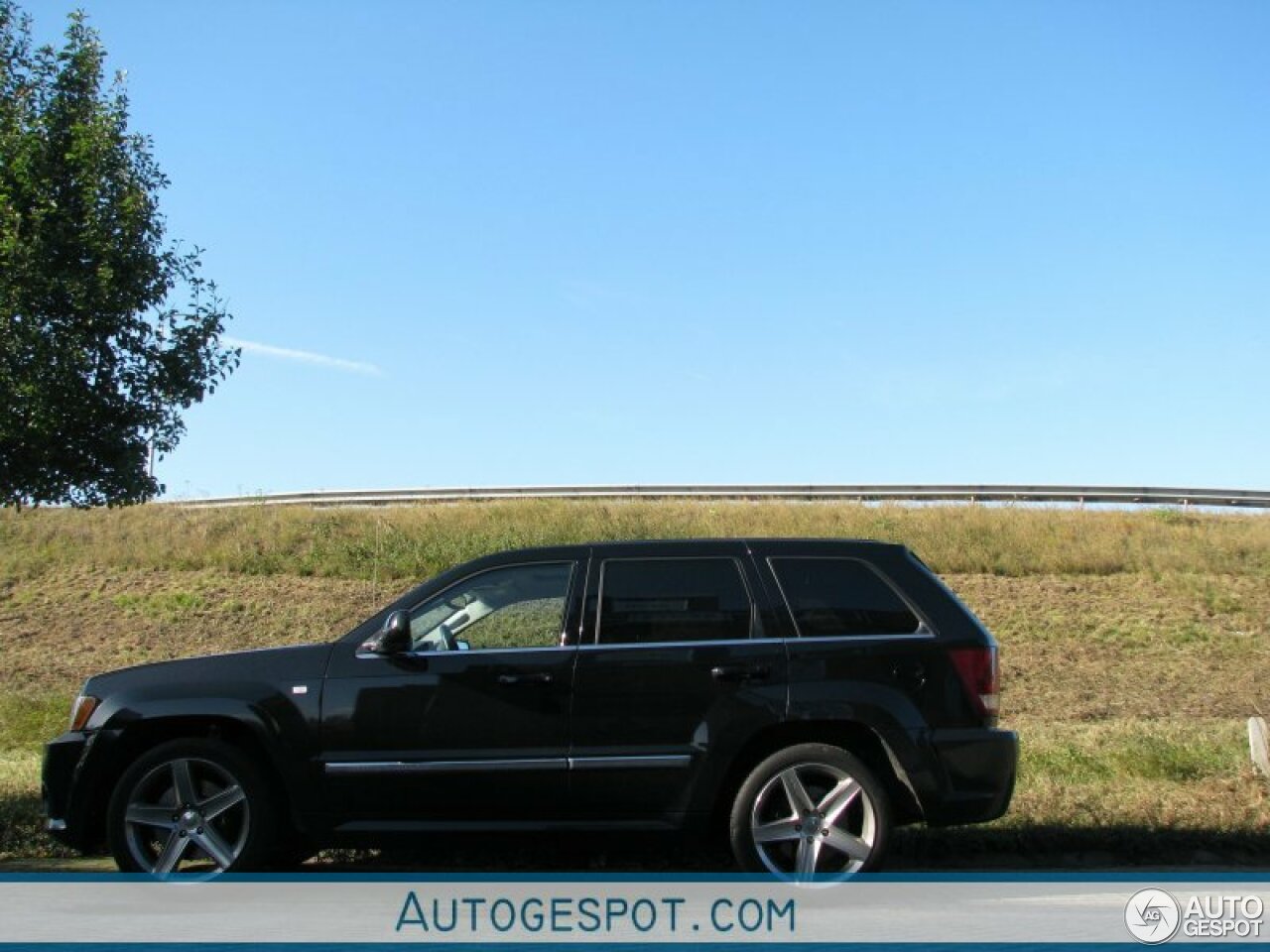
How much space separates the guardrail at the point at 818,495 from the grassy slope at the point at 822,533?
230cm

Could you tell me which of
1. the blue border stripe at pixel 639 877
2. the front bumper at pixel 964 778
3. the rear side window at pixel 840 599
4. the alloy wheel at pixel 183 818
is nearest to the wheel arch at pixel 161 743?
the alloy wheel at pixel 183 818

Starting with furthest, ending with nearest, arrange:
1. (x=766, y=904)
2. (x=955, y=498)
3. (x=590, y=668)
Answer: (x=955, y=498)
(x=590, y=668)
(x=766, y=904)

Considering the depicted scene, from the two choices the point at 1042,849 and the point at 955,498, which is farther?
the point at 955,498

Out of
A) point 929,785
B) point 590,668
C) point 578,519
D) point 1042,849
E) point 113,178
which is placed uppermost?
point 113,178

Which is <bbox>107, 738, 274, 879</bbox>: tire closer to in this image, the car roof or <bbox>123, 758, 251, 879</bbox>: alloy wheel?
<bbox>123, 758, 251, 879</bbox>: alloy wheel

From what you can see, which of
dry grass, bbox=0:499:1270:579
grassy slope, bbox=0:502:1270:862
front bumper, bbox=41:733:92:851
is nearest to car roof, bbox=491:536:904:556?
front bumper, bbox=41:733:92:851

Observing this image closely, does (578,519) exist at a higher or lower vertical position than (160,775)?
higher

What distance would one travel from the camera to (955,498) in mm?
31766

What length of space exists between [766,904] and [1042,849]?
239 centimetres

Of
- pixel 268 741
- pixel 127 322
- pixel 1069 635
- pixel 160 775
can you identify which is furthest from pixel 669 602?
pixel 1069 635

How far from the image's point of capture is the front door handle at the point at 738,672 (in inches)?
275

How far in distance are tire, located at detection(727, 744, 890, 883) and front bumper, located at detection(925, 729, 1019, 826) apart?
0.29m

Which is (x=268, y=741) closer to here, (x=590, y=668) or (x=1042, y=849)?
(x=590, y=668)

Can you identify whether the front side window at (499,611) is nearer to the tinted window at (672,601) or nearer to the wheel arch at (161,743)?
the tinted window at (672,601)
